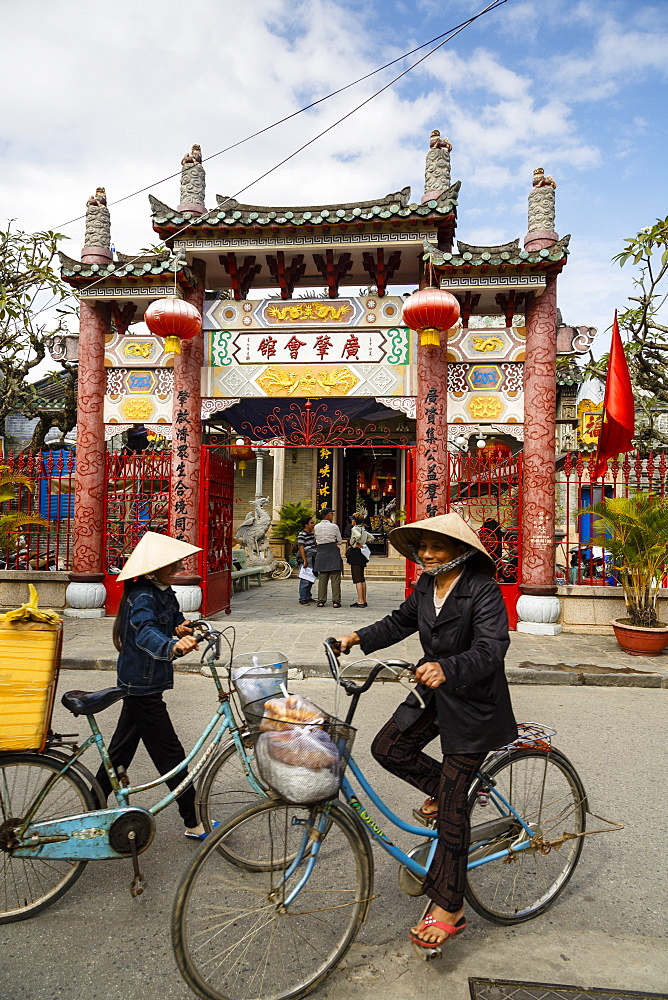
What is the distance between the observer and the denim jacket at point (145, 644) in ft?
10.2

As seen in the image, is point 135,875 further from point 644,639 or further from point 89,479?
point 89,479

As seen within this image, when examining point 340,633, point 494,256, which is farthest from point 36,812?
point 494,256

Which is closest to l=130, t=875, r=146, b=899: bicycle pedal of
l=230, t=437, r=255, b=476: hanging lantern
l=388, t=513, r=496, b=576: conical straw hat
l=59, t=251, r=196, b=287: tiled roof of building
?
l=388, t=513, r=496, b=576: conical straw hat

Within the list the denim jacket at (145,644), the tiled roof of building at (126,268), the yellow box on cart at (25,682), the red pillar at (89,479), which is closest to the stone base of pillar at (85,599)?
the red pillar at (89,479)

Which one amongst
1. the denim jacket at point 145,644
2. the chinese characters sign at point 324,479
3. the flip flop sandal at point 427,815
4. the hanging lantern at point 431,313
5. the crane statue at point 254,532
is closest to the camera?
the flip flop sandal at point 427,815

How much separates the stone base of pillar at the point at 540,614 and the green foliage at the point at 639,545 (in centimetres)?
99

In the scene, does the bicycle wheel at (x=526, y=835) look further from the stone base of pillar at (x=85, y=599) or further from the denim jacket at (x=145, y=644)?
the stone base of pillar at (x=85, y=599)

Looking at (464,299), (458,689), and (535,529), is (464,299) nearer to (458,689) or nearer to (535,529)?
(535,529)

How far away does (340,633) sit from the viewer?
29.6 ft

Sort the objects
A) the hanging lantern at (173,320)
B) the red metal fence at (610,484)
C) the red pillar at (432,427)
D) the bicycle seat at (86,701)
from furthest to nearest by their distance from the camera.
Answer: the red pillar at (432,427) < the red metal fence at (610,484) < the hanging lantern at (173,320) < the bicycle seat at (86,701)

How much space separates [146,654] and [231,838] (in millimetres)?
1195

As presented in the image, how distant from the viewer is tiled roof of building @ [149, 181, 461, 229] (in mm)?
9031

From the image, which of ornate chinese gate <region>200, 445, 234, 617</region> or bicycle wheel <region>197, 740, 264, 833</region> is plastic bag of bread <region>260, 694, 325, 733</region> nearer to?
bicycle wheel <region>197, 740, 264, 833</region>

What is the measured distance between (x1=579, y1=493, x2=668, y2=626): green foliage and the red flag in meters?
0.85
